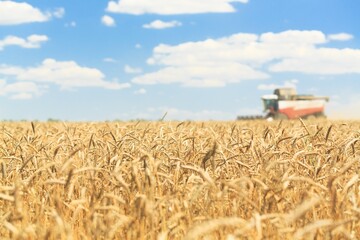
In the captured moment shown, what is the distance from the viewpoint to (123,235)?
11.9 ft

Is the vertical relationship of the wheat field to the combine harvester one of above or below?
below

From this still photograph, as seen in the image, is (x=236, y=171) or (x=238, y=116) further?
(x=238, y=116)

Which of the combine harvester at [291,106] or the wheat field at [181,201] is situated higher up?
the combine harvester at [291,106]

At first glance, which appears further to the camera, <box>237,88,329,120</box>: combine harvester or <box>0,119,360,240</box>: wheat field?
<box>237,88,329,120</box>: combine harvester

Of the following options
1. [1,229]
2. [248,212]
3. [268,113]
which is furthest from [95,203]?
[268,113]

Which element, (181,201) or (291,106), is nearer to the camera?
(181,201)

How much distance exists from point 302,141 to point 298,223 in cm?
366

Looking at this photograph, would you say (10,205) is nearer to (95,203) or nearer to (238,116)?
(95,203)

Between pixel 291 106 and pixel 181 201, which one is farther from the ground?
pixel 291 106

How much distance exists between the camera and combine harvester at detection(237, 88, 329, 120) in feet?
178

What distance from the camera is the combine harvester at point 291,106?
178 feet

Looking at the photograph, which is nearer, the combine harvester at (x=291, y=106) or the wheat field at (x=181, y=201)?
the wheat field at (x=181, y=201)

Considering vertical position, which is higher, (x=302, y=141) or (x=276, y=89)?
(x=276, y=89)

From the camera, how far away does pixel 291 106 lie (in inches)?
2157
